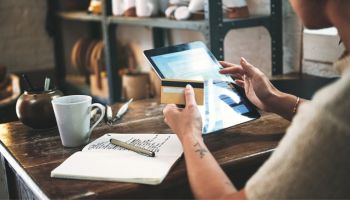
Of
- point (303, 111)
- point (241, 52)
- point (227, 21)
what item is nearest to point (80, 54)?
point (241, 52)

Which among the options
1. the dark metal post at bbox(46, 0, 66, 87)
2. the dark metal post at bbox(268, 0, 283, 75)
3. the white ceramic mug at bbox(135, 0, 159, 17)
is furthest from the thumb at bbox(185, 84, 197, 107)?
the dark metal post at bbox(46, 0, 66, 87)

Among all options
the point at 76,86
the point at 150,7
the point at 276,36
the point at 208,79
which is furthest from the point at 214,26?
the point at 76,86

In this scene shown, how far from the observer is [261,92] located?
1383mm

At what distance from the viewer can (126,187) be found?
3.37 feet

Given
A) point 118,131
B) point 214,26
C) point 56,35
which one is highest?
point 214,26

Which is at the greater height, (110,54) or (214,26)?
(214,26)

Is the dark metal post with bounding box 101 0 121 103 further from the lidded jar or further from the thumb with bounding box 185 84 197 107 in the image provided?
the thumb with bounding box 185 84 197 107

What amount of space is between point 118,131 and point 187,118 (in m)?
0.33

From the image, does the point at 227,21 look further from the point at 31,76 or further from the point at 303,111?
the point at 31,76

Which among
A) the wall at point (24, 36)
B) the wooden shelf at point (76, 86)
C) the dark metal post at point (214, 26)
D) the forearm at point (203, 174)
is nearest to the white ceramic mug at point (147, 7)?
the dark metal post at point (214, 26)

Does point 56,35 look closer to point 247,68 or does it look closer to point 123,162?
point 247,68

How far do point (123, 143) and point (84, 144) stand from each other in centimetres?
12

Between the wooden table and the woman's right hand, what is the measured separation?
0.05 metres

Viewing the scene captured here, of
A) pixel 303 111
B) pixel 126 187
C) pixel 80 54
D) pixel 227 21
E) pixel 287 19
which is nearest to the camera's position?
pixel 303 111
